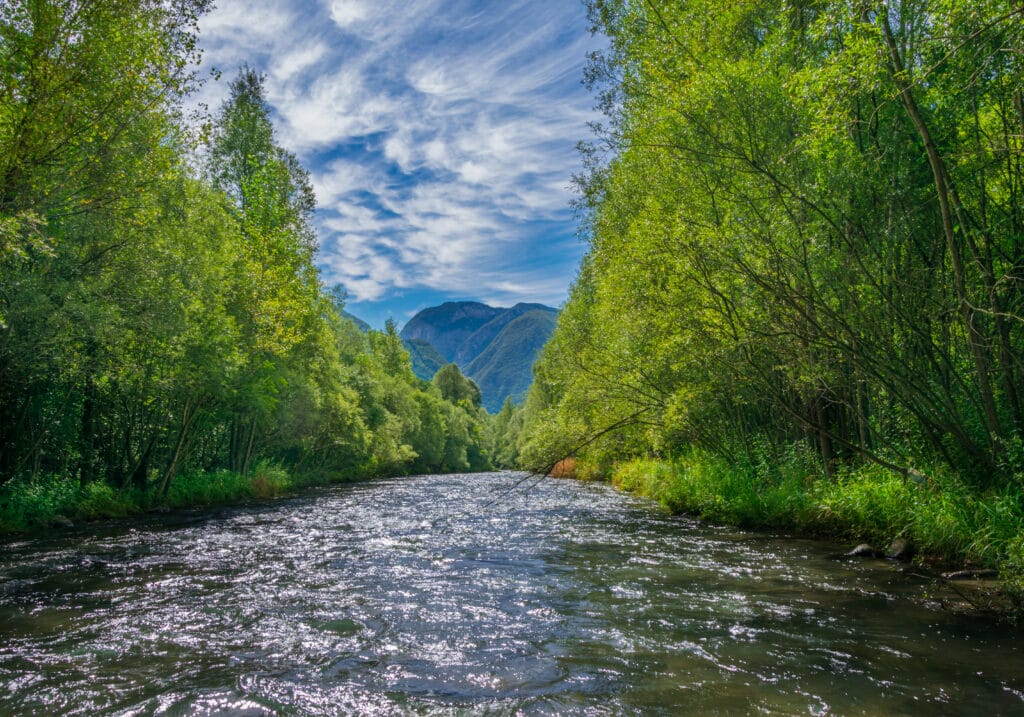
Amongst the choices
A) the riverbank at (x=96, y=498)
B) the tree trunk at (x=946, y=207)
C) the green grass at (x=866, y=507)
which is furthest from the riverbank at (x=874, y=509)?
the riverbank at (x=96, y=498)

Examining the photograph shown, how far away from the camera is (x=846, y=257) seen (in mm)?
10102

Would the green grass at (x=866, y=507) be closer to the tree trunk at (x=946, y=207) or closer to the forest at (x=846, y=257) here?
the forest at (x=846, y=257)

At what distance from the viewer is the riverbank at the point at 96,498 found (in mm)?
15859

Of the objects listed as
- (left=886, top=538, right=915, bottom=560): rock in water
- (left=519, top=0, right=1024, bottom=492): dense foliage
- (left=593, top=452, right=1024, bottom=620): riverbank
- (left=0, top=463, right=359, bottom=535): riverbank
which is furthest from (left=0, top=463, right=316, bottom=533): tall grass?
(left=886, top=538, right=915, bottom=560): rock in water

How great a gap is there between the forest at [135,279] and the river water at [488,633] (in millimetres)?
5704

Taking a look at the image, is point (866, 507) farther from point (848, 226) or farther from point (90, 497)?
point (90, 497)

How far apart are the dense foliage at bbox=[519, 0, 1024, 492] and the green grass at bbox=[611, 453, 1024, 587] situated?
48 cm

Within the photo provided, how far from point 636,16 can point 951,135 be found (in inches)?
355

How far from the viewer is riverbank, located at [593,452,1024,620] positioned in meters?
8.46

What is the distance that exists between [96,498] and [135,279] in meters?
7.65

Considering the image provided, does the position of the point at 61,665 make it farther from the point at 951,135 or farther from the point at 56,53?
the point at 951,135

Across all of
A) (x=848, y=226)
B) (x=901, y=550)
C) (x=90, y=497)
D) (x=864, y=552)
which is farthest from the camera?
(x=90, y=497)

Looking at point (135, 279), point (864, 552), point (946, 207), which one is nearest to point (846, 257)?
point (946, 207)

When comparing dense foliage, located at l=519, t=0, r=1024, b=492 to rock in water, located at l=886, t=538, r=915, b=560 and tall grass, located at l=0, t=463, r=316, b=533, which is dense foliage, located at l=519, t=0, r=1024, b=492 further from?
tall grass, located at l=0, t=463, r=316, b=533
